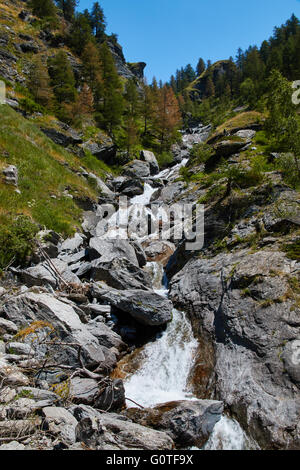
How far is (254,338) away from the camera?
738 cm

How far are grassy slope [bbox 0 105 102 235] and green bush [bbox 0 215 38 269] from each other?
36.3 inches

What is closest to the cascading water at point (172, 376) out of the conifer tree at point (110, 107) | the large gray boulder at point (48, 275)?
the large gray boulder at point (48, 275)

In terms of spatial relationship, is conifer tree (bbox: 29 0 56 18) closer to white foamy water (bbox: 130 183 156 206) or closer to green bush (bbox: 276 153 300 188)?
white foamy water (bbox: 130 183 156 206)

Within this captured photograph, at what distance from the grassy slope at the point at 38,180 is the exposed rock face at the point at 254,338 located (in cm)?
→ 962

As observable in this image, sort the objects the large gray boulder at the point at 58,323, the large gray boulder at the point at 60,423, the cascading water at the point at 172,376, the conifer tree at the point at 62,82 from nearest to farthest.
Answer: the large gray boulder at the point at 60,423, the cascading water at the point at 172,376, the large gray boulder at the point at 58,323, the conifer tree at the point at 62,82

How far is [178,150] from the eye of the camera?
49344mm

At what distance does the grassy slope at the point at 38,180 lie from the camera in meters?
14.2

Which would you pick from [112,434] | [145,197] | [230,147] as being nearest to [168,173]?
[145,197]

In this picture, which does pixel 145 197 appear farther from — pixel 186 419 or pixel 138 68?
pixel 138 68

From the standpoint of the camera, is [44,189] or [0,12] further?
[0,12]

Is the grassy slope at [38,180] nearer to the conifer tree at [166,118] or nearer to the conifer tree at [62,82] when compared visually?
the conifer tree at [62,82]

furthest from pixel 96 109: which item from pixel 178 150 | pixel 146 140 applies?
pixel 178 150

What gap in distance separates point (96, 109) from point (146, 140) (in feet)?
35.2

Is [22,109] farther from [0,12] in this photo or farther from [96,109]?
[0,12]
